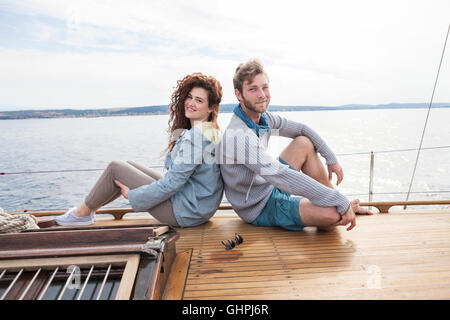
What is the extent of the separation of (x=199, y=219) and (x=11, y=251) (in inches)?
46.9

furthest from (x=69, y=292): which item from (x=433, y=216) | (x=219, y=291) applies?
(x=433, y=216)

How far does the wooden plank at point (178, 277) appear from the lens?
4.78 ft

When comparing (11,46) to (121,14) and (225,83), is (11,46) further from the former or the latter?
(225,83)

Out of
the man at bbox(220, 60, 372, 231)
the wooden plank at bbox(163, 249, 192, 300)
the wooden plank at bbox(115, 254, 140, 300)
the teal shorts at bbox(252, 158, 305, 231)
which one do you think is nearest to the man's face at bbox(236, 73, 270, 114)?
the man at bbox(220, 60, 372, 231)

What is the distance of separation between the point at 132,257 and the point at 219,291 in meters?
0.42

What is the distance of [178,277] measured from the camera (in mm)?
1616

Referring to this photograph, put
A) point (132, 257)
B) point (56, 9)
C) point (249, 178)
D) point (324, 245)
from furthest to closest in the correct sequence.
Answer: point (56, 9)
point (249, 178)
point (324, 245)
point (132, 257)

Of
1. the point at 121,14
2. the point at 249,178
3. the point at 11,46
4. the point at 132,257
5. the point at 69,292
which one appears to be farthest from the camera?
the point at 121,14

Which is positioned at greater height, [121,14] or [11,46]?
[121,14]

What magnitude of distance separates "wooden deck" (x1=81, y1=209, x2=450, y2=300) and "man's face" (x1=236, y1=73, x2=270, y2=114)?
85 centimetres

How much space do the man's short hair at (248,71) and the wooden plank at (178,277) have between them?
1.09 m

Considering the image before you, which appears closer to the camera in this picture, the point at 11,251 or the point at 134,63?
the point at 11,251

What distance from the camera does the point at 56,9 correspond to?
28188 millimetres

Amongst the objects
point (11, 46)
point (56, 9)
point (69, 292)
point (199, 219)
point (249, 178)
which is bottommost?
point (199, 219)
